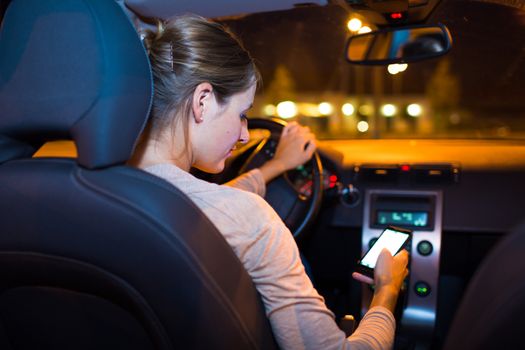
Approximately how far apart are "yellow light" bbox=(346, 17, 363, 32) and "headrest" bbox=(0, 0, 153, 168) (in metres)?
1.49

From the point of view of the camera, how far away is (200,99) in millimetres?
1233

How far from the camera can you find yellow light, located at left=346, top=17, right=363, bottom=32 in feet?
7.54

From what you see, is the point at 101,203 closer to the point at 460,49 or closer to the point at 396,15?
the point at 396,15

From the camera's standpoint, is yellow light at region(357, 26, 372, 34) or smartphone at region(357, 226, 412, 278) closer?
smartphone at region(357, 226, 412, 278)

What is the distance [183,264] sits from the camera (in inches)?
39.1

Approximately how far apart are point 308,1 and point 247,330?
144 centimetres

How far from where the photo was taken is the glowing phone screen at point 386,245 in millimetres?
1583

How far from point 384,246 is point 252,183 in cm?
63

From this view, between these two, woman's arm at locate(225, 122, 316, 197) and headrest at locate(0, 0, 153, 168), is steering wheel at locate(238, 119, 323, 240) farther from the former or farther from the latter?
headrest at locate(0, 0, 153, 168)

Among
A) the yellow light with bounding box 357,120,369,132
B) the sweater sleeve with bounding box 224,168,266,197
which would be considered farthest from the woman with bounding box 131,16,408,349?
the yellow light with bounding box 357,120,369,132

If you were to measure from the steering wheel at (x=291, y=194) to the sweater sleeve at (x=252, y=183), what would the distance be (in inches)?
9.8

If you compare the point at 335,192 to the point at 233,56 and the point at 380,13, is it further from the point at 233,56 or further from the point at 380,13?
the point at 233,56

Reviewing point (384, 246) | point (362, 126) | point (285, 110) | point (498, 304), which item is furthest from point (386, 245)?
point (285, 110)

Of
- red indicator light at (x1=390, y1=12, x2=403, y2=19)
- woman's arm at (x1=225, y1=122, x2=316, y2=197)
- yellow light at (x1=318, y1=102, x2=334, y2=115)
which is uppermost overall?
red indicator light at (x1=390, y1=12, x2=403, y2=19)
